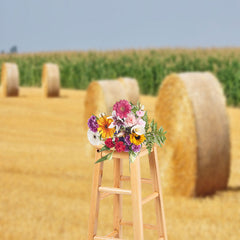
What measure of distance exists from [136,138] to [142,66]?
79.9 ft

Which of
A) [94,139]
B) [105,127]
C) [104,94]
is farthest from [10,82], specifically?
[105,127]

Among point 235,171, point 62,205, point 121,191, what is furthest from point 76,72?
point 121,191

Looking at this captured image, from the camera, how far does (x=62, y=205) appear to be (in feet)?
23.1

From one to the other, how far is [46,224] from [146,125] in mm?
2739

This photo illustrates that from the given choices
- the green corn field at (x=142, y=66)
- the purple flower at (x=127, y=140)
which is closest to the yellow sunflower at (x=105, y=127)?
the purple flower at (x=127, y=140)

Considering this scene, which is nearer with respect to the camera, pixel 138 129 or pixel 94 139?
pixel 138 129

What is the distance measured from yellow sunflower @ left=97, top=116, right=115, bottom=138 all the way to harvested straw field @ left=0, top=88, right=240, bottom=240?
384 mm

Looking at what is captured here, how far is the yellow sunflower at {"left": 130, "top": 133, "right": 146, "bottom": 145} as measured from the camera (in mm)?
3885

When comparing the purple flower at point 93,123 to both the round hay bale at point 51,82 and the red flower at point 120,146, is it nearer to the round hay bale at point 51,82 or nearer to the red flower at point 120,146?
the red flower at point 120,146

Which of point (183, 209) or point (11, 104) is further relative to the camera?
point (11, 104)

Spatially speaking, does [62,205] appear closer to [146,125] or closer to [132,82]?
[146,125]

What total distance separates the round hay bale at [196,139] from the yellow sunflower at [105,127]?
3.71 meters

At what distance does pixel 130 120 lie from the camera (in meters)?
3.90

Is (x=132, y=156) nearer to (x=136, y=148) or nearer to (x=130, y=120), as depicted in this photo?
(x=136, y=148)
